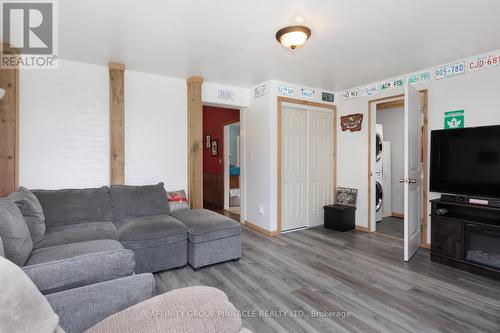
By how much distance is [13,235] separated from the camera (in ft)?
5.67

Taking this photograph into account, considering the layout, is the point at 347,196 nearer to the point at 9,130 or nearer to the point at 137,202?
the point at 137,202

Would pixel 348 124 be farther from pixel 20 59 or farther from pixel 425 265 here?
pixel 20 59

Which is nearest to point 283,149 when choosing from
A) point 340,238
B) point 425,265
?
point 340,238

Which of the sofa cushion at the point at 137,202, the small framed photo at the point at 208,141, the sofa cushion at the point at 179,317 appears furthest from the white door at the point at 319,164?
the sofa cushion at the point at 179,317

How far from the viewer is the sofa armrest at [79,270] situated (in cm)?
127

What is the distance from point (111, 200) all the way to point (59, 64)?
70.7 inches

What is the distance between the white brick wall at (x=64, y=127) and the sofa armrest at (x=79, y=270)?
2374 millimetres

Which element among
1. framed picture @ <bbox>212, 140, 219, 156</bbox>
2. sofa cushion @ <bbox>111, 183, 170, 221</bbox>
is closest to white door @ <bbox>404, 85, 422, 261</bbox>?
sofa cushion @ <bbox>111, 183, 170, 221</bbox>

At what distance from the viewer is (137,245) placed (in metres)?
2.72

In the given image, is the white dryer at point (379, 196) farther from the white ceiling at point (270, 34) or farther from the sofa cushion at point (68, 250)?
the sofa cushion at point (68, 250)

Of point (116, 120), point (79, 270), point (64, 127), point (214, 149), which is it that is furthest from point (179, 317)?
point (214, 149)

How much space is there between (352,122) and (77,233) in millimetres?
4239

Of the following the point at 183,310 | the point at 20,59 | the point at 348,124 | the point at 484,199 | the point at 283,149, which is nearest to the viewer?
the point at 183,310

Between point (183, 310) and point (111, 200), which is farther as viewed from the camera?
point (111, 200)
